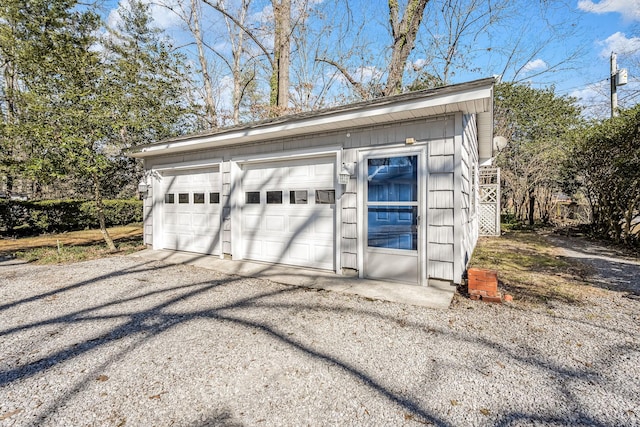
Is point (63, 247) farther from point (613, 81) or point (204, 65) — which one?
point (613, 81)

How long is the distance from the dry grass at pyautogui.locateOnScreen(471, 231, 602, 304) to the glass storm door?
142 centimetres

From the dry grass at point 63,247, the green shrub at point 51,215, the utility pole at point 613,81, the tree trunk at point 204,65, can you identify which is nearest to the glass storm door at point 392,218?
the dry grass at point 63,247

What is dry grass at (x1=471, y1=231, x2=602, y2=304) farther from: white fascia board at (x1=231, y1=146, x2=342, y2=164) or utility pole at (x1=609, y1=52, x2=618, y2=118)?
utility pole at (x1=609, y1=52, x2=618, y2=118)

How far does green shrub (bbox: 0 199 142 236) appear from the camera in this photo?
10422 millimetres

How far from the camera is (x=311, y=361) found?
248 cm

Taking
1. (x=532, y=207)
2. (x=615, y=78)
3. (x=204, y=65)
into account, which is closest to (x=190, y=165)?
(x=204, y=65)

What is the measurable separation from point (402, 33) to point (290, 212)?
7860mm

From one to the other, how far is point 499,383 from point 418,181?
268 cm

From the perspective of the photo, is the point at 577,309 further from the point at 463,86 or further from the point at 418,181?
the point at 463,86

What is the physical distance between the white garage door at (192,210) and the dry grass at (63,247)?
46.5 inches

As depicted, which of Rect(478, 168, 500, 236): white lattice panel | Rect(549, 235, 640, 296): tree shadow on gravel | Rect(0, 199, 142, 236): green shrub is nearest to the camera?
Rect(549, 235, 640, 296): tree shadow on gravel

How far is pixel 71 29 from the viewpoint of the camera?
7.14m

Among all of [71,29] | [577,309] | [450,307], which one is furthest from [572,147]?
[71,29]

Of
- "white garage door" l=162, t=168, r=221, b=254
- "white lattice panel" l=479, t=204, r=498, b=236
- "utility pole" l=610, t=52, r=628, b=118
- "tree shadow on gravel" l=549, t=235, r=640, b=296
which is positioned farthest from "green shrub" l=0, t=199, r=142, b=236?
"utility pole" l=610, t=52, r=628, b=118
